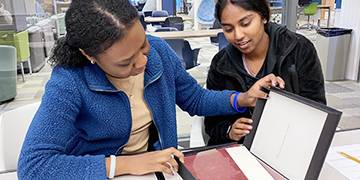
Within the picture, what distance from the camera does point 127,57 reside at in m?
0.88

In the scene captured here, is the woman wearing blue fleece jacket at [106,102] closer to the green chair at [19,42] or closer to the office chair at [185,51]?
the office chair at [185,51]

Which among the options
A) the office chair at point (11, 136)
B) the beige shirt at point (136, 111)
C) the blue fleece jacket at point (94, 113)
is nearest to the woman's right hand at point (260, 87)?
the blue fleece jacket at point (94, 113)

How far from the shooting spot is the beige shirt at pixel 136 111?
1077 millimetres

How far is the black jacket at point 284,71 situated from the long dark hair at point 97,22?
0.59m

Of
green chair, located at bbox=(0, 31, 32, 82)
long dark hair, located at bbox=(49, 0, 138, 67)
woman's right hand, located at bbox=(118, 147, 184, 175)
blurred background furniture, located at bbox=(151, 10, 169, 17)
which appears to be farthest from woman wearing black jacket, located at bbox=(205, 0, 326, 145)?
blurred background furniture, located at bbox=(151, 10, 169, 17)

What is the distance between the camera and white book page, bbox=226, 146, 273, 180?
867 mm

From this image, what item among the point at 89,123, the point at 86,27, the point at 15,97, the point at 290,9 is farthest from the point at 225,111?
the point at 15,97

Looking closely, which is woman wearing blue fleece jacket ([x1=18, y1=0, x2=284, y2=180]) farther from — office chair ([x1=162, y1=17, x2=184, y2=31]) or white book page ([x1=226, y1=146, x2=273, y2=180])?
office chair ([x1=162, y1=17, x2=184, y2=31])

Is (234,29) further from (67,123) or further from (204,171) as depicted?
(67,123)

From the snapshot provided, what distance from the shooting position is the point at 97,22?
85cm

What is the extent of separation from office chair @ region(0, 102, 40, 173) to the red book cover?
692 mm

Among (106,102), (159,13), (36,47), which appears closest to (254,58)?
(106,102)

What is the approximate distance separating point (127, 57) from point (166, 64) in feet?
1.05

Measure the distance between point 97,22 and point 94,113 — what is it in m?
0.27
